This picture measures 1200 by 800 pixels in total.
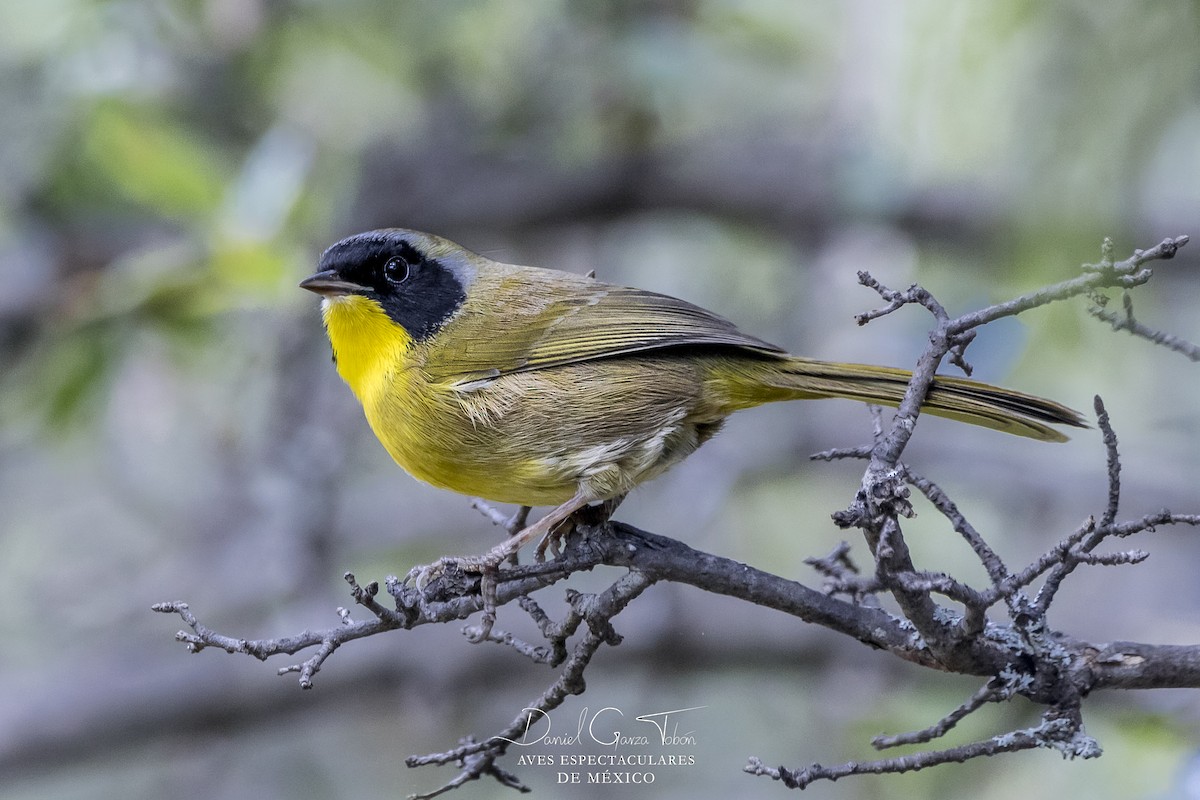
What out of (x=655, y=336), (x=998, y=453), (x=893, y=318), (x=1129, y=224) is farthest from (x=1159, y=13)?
(x=998, y=453)

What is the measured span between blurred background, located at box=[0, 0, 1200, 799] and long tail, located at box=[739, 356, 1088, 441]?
131 centimetres

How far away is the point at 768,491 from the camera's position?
756 cm

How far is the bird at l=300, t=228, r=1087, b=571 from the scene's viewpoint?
358cm

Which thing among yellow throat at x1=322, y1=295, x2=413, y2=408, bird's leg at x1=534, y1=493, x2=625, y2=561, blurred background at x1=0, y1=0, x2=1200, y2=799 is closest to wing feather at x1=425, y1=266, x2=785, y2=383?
yellow throat at x1=322, y1=295, x2=413, y2=408

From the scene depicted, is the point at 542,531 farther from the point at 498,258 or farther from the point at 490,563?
the point at 498,258

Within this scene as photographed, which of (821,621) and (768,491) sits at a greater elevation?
(768,491)

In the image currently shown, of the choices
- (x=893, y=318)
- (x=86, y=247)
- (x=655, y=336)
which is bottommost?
(x=655, y=336)

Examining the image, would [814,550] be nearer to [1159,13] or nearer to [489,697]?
[489,697]

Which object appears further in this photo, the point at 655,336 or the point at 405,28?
the point at 405,28

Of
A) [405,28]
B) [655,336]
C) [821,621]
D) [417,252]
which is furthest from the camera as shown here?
[405,28]

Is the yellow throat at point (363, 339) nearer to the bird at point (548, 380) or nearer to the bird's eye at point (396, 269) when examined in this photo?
the bird at point (548, 380)

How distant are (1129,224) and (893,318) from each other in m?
2.81

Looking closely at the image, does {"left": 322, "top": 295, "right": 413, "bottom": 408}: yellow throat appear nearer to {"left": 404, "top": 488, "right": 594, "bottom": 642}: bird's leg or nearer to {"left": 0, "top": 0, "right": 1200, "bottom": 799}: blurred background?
{"left": 404, "top": 488, "right": 594, "bottom": 642}: bird's leg

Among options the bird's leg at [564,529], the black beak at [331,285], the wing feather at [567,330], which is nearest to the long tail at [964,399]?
the wing feather at [567,330]
